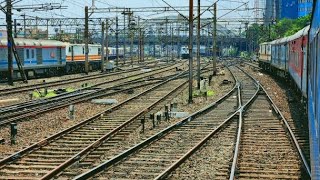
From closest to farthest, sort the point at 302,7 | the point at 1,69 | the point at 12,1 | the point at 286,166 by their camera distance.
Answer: the point at 286,166 < the point at 12,1 < the point at 1,69 < the point at 302,7

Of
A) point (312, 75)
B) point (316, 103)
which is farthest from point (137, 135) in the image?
point (316, 103)

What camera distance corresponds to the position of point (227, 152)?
462 inches

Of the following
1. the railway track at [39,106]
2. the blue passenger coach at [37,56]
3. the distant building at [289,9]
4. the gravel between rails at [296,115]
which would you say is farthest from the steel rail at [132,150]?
the distant building at [289,9]

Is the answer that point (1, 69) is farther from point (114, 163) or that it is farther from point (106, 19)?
point (114, 163)

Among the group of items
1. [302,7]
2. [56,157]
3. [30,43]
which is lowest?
[56,157]

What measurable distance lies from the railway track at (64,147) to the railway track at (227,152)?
3.72 feet

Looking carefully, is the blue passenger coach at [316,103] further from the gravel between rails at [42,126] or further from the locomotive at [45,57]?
the locomotive at [45,57]

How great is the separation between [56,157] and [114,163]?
160cm

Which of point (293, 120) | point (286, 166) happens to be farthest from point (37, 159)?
point (293, 120)

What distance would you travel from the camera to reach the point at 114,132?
1434cm

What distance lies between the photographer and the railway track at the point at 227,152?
969 cm

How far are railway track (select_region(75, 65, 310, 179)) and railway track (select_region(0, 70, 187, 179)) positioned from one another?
3.72 ft

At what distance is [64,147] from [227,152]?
3.95m

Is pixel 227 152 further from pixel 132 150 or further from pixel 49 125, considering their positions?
pixel 49 125
